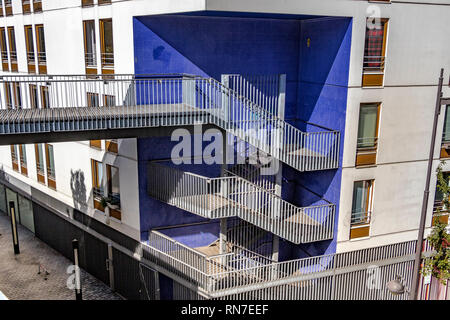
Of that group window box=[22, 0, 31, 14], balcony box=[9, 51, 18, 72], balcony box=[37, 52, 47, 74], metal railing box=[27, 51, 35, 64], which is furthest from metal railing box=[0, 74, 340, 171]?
balcony box=[9, 51, 18, 72]

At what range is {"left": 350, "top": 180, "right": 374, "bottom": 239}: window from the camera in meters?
16.8

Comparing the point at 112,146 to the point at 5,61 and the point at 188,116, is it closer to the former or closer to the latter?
the point at 188,116

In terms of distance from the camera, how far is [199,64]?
16.5m

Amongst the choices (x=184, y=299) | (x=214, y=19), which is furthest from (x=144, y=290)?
(x=214, y=19)

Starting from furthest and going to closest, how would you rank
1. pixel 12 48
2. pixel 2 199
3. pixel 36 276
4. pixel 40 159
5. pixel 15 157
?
pixel 2 199 < pixel 15 157 < pixel 12 48 < pixel 40 159 < pixel 36 276

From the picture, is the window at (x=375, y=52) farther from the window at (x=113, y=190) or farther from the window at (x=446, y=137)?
the window at (x=113, y=190)

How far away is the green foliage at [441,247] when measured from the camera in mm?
16266

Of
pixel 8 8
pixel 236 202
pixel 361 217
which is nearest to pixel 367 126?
pixel 361 217

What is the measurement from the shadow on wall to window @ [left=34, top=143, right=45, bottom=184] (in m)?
3.49

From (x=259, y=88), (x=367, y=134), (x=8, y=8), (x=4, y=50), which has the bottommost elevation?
(x=367, y=134)

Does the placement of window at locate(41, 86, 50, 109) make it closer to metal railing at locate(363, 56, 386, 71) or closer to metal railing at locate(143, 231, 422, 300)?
metal railing at locate(143, 231, 422, 300)

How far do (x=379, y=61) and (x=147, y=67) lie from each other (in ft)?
25.8

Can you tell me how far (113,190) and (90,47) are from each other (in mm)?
5693

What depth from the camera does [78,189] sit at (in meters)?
20.5
